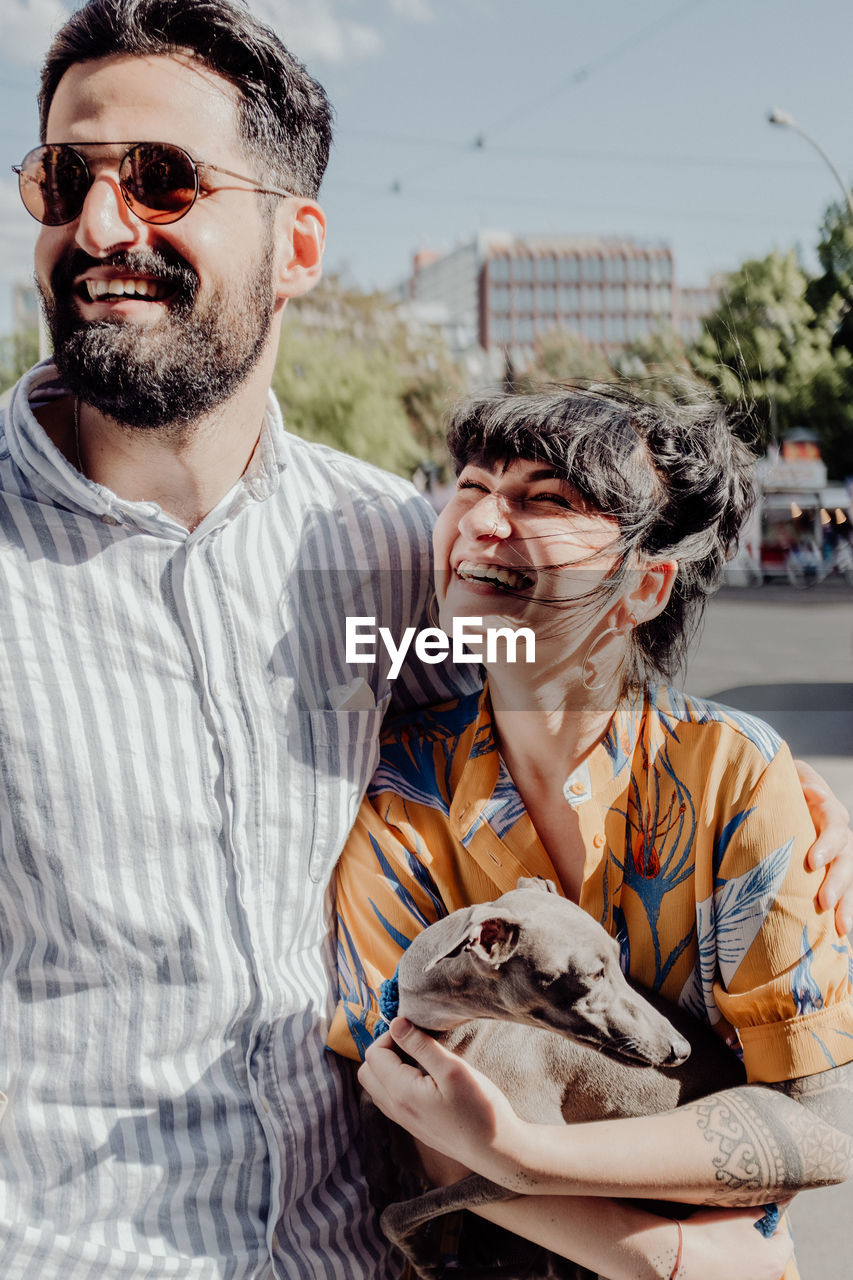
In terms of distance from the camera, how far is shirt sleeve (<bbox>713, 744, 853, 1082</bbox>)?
1591 millimetres

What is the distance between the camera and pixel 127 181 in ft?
5.65

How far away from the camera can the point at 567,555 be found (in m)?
1.72

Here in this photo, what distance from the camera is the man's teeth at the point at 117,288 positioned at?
1.75 meters

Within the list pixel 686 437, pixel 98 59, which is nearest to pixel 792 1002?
pixel 686 437

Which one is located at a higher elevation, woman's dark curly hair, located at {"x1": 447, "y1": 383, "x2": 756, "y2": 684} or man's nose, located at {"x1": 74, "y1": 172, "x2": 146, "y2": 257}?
man's nose, located at {"x1": 74, "y1": 172, "x2": 146, "y2": 257}

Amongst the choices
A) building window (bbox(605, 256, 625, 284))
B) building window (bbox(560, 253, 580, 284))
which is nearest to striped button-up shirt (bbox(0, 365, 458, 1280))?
building window (bbox(605, 256, 625, 284))

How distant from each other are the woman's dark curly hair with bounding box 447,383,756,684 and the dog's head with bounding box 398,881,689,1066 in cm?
49

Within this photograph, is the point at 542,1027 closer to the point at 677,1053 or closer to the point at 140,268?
the point at 677,1053

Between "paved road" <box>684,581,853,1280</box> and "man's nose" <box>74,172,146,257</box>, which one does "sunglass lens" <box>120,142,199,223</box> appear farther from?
"paved road" <box>684,581,853,1280</box>

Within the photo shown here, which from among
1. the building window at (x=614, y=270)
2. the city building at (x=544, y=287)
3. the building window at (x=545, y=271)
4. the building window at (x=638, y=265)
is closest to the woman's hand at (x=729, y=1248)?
the city building at (x=544, y=287)

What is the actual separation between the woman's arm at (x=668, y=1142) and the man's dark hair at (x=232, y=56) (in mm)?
1602

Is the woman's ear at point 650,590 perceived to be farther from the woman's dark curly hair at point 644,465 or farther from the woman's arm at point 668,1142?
the woman's arm at point 668,1142

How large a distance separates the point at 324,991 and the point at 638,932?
0.57 m

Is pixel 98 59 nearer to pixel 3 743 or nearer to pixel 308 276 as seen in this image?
pixel 308 276
